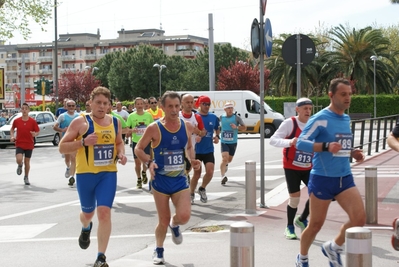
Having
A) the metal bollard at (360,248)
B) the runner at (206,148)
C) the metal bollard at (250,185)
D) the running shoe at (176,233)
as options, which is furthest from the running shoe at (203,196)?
the metal bollard at (360,248)

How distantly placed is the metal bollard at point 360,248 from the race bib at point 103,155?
3.56 meters

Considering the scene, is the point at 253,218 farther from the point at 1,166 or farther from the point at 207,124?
the point at 1,166

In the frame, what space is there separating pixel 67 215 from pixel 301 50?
15.2ft

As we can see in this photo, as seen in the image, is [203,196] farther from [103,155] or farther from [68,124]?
[103,155]

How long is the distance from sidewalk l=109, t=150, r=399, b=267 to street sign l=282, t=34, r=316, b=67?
2.42m

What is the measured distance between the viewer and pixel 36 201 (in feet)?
43.0

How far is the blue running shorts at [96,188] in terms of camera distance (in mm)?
7098

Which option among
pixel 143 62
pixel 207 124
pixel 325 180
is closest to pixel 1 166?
pixel 207 124

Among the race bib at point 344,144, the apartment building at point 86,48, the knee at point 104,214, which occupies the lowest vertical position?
the knee at point 104,214

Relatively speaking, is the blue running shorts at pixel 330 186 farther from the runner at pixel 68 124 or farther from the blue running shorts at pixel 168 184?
the runner at pixel 68 124

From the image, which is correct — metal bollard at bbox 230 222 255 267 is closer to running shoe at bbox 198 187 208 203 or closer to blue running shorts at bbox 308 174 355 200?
blue running shorts at bbox 308 174 355 200

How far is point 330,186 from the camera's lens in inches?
251

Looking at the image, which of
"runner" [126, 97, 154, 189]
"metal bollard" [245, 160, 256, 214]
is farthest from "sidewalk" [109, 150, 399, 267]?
"runner" [126, 97, 154, 189]

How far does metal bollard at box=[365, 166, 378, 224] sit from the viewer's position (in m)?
9.32
